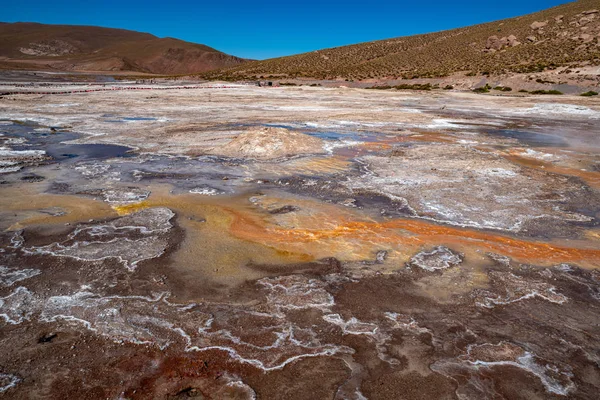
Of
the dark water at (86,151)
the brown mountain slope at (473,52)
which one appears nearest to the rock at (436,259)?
the dark water at (86,151)

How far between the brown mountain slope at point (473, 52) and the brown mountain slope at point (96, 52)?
155 ft

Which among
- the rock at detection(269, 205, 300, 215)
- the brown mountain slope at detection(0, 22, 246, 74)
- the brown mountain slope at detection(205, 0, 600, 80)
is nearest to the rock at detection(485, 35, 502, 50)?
the brown mountain slope at detection(205, 0, 600, 80)

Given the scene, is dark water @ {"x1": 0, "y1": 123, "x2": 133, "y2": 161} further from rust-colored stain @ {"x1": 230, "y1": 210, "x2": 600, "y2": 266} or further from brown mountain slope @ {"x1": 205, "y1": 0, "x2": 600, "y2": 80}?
brown mountain slope @ {"x1": 205, "y1": 0, "x2": 600, "y2": 80}

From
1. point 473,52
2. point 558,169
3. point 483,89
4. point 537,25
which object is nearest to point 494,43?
point 473,52

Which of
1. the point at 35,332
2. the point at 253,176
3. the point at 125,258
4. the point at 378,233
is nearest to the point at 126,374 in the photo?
the point at 35,332

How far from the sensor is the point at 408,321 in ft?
11.6

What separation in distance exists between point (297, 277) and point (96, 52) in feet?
414

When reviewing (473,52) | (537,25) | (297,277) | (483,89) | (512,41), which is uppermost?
(537,25)

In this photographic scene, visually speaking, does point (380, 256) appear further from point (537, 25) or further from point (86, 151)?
point (537, 25)

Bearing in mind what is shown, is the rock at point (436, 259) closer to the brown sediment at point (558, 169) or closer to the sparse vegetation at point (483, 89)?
the brown sediment at point (558, 169)

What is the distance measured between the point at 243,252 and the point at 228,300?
3.30 ft

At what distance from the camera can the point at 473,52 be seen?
48.3m

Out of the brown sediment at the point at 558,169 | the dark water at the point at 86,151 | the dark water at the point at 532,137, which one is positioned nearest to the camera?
the brown sediment at the point at 558,169

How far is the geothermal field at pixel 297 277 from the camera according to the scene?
2912 mm
